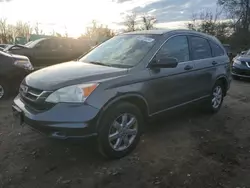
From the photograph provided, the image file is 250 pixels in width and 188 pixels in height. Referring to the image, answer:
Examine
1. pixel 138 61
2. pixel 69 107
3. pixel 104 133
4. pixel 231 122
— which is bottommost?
pixel 231 122

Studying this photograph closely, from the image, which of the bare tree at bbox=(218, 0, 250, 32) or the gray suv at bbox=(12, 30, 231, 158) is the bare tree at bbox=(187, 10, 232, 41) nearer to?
the bare tree at bbox=(218, 0, 250, 32)

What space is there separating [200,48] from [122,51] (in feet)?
5.60

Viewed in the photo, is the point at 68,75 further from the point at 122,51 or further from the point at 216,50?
the point at 216,50

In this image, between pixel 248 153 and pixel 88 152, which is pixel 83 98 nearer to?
pixel 88 152

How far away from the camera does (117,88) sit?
3961 millimetres

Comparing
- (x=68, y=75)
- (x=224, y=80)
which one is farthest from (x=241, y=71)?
(x=68, y=75)

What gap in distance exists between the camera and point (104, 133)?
12.6 feet

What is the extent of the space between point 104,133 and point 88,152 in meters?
0.68

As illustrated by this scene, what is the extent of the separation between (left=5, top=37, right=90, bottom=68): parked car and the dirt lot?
7.21 meters

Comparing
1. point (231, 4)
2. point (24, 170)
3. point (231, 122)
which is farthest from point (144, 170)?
point (231, 4)

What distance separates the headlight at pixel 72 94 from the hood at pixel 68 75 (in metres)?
0.07

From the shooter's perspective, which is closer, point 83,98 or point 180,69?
point 83,98

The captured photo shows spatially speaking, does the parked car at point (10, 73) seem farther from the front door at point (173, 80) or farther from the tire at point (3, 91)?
the front door at point (173, 80)

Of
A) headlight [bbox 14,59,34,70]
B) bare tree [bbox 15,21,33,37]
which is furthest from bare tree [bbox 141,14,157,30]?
headlight [bbox 14,59,34,70]
